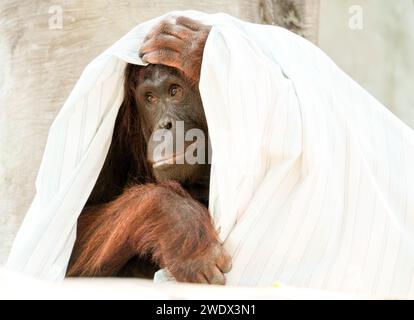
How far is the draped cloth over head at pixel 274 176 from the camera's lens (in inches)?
100

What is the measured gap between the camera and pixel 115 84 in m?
2.87

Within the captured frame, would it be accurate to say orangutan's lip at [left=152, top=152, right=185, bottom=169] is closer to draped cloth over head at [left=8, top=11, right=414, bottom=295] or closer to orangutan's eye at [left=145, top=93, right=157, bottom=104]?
draped cloth over head at [left=8, top=11, right=414, bottom=295]

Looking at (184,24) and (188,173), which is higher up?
(184,24)

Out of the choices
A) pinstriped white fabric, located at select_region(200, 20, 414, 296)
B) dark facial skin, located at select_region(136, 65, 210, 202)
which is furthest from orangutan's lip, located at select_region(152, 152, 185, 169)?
pinstriped white fabric, located at select_region(200, 20, 414, 296)

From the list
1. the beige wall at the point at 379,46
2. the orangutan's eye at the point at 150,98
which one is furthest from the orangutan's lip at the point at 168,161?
the beige wall at the point at 379,46

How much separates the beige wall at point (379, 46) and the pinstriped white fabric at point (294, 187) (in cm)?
373

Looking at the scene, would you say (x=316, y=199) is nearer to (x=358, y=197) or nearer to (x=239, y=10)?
(x=358, y=197)

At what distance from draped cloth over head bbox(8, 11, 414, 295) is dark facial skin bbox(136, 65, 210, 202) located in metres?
0.11

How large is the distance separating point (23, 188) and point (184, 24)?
4.20 ft

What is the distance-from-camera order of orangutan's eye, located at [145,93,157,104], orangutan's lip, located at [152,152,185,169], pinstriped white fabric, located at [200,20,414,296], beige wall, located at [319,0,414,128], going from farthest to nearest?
1. beige wall, located at [319,0,414,128]
2. orangutan's eye, located at [145,93,157,104]
3. orangutan's lip, located at [152,152,185,169]
4. pinstriped white fabric, located at [200,20,414,296]

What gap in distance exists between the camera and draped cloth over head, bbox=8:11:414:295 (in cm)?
255

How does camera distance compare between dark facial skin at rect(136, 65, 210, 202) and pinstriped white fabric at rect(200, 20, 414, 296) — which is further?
dark facial skin at rect(136, 65, 210, 202)

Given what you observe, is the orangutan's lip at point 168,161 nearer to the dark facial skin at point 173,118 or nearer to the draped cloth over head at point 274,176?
the dark facial skin at point 173,118
